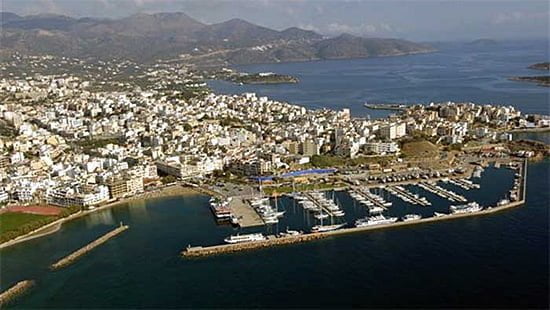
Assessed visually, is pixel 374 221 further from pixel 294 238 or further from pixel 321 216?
pixel 294 238

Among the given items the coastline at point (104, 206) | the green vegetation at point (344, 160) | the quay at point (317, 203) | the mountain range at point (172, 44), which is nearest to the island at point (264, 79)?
the mountain range at point (172, 44)

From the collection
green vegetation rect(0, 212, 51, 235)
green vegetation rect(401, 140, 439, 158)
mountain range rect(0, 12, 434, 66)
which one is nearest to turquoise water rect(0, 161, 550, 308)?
green vegetation rect(0, 212, 51, 235)

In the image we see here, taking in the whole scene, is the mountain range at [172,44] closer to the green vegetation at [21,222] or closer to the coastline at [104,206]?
the coastline at [104,206]

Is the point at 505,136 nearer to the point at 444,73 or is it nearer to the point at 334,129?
the point at 334,129

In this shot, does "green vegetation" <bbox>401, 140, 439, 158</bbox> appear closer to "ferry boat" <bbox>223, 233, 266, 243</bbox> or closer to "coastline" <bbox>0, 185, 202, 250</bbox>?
"coastline" <bbox>0, 185, 202, 250</bbox>

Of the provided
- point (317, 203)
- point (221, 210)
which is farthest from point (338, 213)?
point (221, 210)

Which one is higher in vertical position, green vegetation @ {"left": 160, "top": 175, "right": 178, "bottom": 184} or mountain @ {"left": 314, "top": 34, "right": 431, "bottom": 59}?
mountain @ {"left": 314, "top": 34, "right": 431, "bottom": 59}
